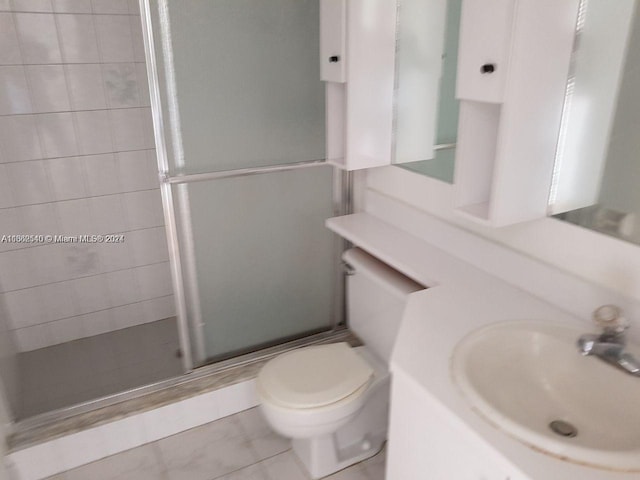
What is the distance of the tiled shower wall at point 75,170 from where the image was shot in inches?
89.1

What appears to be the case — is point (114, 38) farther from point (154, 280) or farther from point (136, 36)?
point (154, 280)

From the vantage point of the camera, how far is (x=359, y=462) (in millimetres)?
1937

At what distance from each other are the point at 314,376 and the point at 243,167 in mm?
851

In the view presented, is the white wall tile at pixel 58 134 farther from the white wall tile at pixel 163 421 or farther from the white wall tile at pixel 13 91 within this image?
the white wall tile at pixel 163 421

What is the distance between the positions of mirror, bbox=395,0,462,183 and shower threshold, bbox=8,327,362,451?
874 mm

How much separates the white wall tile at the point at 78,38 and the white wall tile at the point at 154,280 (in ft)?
Result: 3.54

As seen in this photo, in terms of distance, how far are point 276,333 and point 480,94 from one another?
1.48 metres

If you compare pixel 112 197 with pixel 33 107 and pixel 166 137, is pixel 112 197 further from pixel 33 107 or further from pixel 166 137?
pixel 166 137

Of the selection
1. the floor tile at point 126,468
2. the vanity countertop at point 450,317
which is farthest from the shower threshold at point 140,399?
the vanity countertop at point 450,317

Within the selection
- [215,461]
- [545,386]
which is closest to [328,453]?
[215,461]

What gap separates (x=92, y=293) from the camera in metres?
2.64

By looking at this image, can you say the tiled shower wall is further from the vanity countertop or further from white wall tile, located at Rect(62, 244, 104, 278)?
the vanity countertop

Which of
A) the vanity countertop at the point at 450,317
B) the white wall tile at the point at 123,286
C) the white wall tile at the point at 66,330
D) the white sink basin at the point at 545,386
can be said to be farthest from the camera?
the white wall tile at the point at 123,286

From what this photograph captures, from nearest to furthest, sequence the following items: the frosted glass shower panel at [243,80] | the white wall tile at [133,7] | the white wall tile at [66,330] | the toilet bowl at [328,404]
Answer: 1. the toilet bowl at [328,404]
2. the frosted glass shower panel at [243,80]
3. the white wall tile at [133,7]
4. the white wall tile at [66,330]
